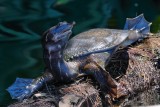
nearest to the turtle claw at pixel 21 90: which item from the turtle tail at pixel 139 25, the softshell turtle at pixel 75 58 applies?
the softshell turtle at pixel 75 58

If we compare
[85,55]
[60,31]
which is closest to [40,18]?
[85,55]

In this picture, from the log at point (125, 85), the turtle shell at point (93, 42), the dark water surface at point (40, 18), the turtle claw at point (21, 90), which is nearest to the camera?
the log at point (125, 85)

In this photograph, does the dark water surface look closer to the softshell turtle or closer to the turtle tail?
the turtle tail

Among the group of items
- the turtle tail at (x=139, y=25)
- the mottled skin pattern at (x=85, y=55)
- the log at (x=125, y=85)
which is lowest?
the log at (x=125, y=85)

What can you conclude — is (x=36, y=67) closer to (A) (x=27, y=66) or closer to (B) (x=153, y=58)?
(A) (x=27, y=66)

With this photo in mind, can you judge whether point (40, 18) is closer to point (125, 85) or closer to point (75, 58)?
point (75, 58)

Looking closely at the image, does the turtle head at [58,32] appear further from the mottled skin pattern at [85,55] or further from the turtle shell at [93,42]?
the turtle shell at [93,42]

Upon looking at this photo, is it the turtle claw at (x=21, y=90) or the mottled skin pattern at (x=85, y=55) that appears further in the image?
the turtle claw at (x=21, y=90)

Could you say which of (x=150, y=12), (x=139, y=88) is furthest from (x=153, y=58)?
(x=150, y=12)
